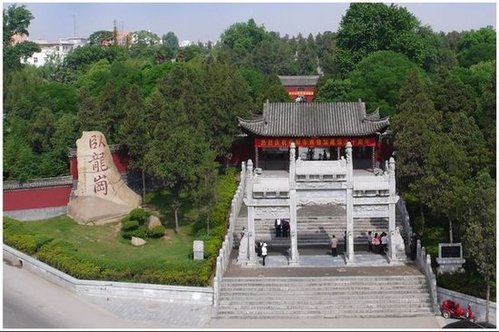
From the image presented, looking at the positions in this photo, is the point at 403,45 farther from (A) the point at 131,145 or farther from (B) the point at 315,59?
(B) the point at 315,59

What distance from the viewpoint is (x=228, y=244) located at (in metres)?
23.8

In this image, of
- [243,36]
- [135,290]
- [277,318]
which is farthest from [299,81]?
[277,318]

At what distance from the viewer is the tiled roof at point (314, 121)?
33.5 meters

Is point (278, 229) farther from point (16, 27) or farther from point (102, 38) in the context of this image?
point (102, 38)

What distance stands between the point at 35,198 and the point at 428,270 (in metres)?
17.2

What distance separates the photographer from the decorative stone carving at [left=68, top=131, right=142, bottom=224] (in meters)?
28.6

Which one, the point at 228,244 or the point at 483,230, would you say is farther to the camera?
the point at 228,244

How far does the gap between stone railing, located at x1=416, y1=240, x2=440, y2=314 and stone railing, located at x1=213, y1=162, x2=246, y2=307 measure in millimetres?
6023

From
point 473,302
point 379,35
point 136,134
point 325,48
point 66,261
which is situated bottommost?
point 473,302

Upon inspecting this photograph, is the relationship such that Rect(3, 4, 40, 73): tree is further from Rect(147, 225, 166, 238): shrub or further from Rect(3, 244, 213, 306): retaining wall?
Rect(3, 244, 213, 306): retaining wall

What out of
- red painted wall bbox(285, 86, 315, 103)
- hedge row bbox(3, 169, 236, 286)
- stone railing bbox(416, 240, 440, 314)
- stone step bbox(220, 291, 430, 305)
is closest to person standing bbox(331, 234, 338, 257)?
stone railing bbox(416, 240, 440, 314)

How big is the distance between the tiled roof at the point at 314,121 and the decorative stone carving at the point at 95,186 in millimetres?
7056

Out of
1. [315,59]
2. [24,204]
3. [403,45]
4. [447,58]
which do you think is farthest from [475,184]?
[315,59]

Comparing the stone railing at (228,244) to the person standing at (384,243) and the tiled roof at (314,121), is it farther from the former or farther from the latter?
the person standing at (384,243)
